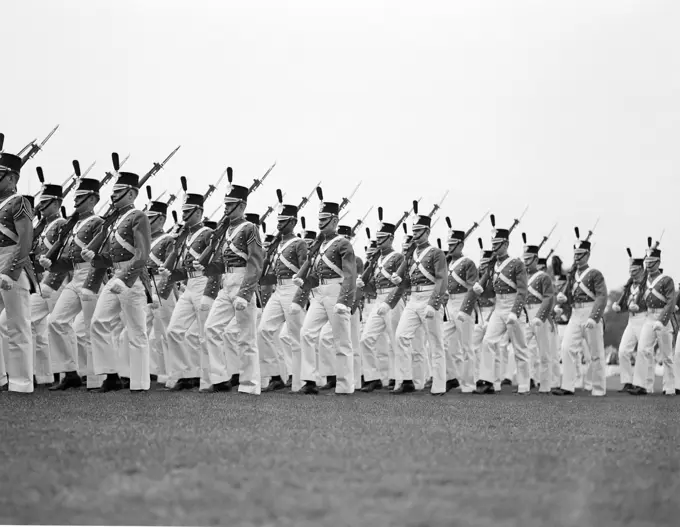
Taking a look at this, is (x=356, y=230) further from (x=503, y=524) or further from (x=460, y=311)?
(x=503, y=524)

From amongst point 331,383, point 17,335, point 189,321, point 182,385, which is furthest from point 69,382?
point 331,383

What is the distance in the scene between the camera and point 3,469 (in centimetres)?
452

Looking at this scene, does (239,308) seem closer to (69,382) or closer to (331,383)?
(69,382)

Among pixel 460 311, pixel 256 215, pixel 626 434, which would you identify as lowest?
pixel 626 434

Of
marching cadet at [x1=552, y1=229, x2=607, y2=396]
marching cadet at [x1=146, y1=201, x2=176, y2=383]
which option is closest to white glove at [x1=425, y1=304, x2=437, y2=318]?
marching cadet at [x1=552, y1=229, x2=607, y2=396]

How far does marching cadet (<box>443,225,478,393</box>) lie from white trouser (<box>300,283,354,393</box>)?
3104mm

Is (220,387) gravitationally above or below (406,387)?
above

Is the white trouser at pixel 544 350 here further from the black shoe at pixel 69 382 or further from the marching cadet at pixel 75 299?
the black shoe at pixel 69 382

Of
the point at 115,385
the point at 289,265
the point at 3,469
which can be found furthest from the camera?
the point at 289,265

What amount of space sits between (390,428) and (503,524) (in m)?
3.37

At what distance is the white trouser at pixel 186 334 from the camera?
39.8ft

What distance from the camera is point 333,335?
12.3 metres

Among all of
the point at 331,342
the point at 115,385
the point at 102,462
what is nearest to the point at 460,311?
the point at 331,342

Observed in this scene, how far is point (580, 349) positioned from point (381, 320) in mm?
3261
